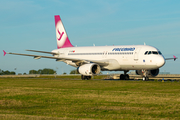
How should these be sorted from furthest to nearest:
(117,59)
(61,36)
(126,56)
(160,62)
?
(61,36) → (117,59) → (126,56) → (160,62)

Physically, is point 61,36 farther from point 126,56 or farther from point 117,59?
point 126,56

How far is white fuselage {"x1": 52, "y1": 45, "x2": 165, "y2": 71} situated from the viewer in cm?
3708

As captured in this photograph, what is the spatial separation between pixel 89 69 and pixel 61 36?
16.1m

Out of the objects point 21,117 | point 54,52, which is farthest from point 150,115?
point 54,52

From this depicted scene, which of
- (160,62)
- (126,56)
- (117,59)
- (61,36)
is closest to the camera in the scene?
(160,62)

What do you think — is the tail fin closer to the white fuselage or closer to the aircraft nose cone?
the white fuselage

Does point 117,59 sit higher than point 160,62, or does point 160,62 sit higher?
point 117,59

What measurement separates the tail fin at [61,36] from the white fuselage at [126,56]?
22.2 ft

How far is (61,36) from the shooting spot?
5350 cm

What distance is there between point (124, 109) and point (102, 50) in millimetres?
29441

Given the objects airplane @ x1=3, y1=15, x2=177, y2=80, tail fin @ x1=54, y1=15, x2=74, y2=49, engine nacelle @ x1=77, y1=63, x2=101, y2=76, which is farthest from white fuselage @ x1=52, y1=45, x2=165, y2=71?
tail fin @ x1=54, y1=15, x2=74, y2=49

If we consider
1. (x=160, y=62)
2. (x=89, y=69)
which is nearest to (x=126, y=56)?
(x=160, y=62)

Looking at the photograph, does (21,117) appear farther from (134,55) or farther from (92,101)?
(134,55)

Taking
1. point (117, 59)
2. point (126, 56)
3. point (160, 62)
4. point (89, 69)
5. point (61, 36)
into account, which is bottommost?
point (89, 69)
